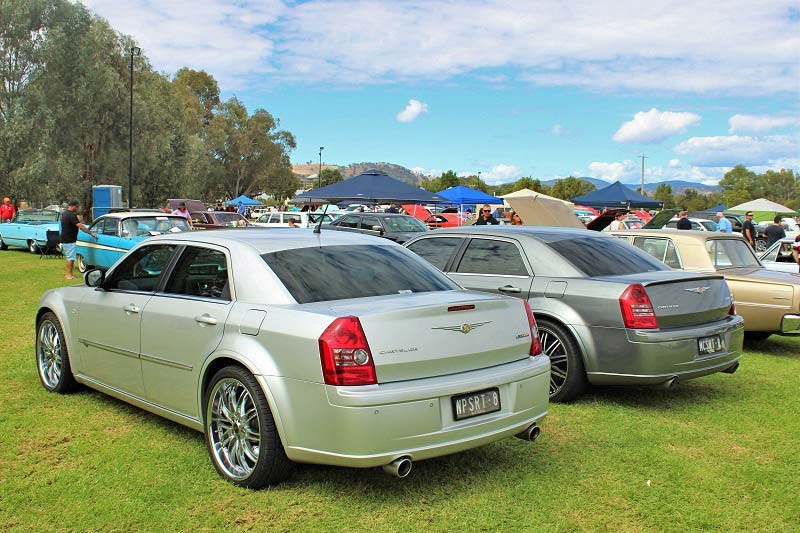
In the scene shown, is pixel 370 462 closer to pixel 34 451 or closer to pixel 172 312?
pixel 172 312

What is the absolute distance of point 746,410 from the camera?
6.36 m

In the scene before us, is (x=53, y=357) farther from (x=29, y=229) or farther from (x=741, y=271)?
(x=29, y=229)

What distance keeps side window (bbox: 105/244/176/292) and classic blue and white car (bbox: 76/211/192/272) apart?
995 centimetres

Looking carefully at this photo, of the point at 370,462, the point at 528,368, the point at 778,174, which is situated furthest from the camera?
the point at 778,174

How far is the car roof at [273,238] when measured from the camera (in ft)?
15.7

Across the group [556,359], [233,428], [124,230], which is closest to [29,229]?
[124,230]

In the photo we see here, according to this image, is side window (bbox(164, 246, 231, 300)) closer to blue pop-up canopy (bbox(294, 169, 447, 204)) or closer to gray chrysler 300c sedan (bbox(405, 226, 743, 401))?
gray chrysler 300c sedan (bbox(405, 226, 743, 401))

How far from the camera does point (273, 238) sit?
4.96m

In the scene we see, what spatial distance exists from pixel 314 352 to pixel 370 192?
1829 centimetres

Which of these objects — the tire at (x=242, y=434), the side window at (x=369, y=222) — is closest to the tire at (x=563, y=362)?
the tire at (x=242, y=434)

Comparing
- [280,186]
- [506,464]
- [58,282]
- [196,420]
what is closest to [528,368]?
[506,464]

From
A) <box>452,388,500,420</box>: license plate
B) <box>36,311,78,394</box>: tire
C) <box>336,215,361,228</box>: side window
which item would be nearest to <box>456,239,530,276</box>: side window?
<box>452,388,500,420</box>: license plate

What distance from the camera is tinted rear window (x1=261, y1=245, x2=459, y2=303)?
446cm

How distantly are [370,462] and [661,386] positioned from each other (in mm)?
3218
